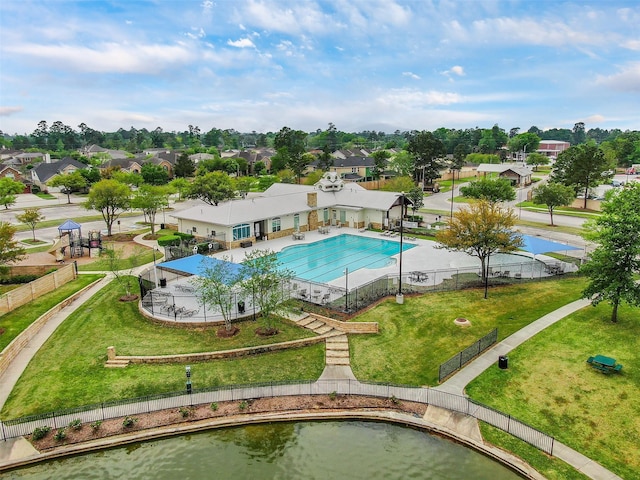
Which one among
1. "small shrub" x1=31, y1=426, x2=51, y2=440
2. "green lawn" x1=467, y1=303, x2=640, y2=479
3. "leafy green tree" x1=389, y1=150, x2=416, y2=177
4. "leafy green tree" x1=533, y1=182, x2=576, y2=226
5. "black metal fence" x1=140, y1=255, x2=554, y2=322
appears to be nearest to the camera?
"green lawn" x1=467, y1=303, x2=640, y2=479

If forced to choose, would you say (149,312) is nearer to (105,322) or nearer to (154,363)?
(105,322)

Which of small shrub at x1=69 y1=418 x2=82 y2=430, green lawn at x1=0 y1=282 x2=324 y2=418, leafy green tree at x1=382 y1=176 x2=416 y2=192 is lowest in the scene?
small shrub at x1=69 y1=418 x2=82 y2=430

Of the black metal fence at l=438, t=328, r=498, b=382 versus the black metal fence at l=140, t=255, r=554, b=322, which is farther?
the black metal fence at l=140, t=255, r=554, b=322

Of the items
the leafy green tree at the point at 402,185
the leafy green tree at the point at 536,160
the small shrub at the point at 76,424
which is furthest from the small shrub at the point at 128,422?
the leafy green tree at the point at 536,160

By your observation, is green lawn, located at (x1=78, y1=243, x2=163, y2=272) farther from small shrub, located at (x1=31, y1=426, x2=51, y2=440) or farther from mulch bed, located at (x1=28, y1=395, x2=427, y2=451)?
mulch bed, located at (x1=28, y1=395, x2=427, y2=451)

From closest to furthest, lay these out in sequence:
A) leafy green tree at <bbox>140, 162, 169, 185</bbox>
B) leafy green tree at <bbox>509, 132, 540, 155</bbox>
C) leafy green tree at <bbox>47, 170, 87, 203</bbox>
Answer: leafy green tree at <bbox>47, 170, 87, 203</bbox>
leafy green tree at <bbox>140, 162, 169, 185</bbox>
leafy green tree at <bbox>509, 132, 540, 155</bbox>

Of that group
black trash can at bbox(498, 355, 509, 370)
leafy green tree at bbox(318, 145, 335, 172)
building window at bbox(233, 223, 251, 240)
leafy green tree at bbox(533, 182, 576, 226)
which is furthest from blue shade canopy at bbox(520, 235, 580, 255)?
leafy green tree at bbox(318, 145, 335, 172)

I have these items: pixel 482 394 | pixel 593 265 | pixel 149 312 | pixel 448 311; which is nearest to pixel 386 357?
pixel 482 394
